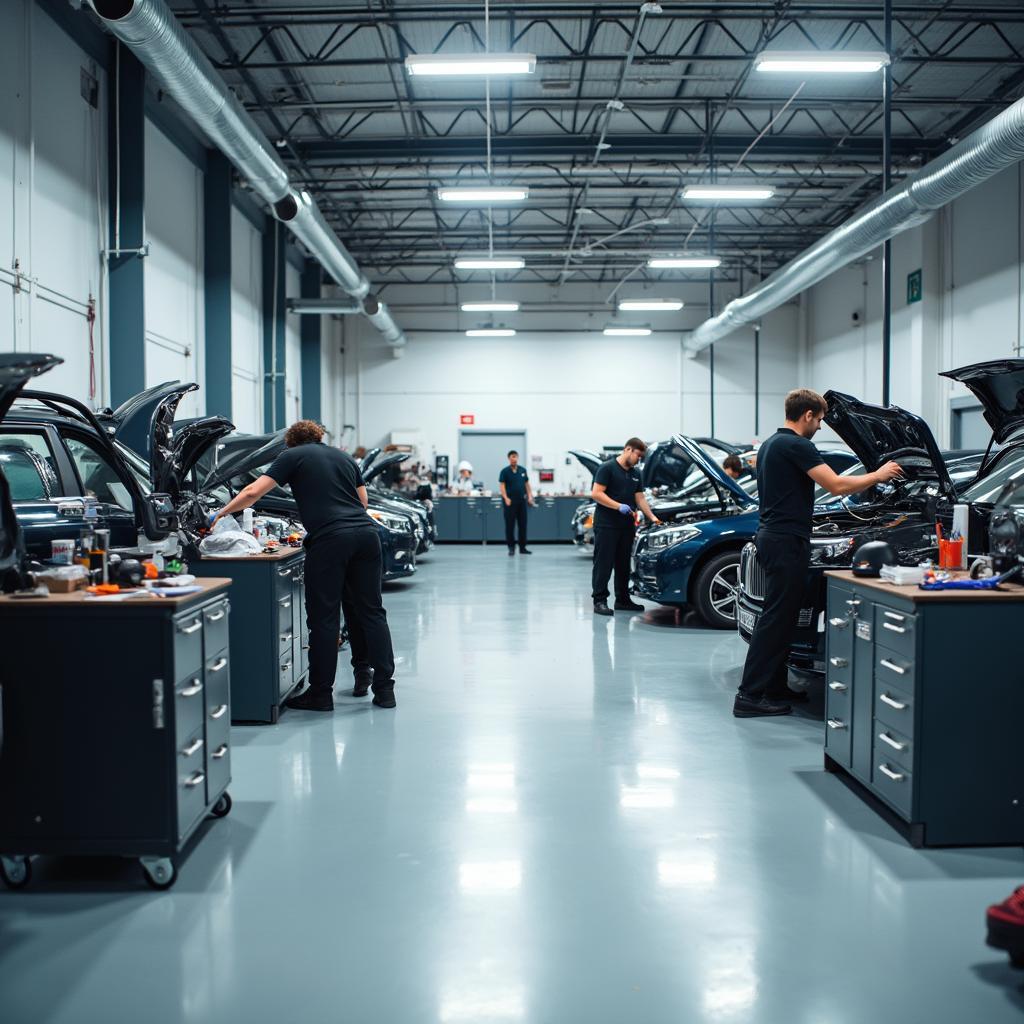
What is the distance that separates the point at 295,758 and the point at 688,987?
2534 mm

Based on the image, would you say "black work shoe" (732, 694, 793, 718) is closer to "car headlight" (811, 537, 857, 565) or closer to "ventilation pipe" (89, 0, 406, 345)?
"car headlight" (811, 537, 857, 565)

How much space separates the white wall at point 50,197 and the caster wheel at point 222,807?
18.3 ft

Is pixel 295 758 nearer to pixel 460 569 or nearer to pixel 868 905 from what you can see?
pixel 868 905

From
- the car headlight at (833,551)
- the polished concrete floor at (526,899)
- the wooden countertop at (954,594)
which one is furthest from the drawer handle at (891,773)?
the car headlight at (833,551)

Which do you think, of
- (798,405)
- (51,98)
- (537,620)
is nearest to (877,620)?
(798,405)

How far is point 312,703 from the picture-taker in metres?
5.36

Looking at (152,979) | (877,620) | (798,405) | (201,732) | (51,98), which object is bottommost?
(152,979)

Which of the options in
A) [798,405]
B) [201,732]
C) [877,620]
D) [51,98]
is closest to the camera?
[201,732]

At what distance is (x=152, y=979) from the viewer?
249 centimetres

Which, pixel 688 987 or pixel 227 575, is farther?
pixel 227 575

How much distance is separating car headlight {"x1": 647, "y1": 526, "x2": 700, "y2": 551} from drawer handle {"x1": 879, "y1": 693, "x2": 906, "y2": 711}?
13.5 ft

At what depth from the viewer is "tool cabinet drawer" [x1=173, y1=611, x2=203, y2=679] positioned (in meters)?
3.09

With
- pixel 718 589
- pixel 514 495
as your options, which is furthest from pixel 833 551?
pixel 514 495

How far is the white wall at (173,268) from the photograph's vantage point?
11.1 meters
